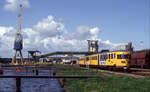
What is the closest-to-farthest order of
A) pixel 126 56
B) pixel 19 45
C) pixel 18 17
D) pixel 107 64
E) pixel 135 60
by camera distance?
pixel 126 56, pixel 107 64, pixel 135 60, pixel 19 45, pixel 18 17

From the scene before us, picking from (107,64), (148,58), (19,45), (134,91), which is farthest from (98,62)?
(19,45)

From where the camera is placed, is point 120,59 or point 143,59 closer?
point 120,59

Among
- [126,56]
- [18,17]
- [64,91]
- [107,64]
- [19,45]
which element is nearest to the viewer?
[64,91]

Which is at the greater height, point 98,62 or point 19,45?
point 19,45

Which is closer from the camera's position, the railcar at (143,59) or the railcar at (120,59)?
the railcar at (120,59)

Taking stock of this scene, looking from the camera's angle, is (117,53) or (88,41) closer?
(117,53)

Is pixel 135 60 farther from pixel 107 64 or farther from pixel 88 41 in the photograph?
pixel 88 41

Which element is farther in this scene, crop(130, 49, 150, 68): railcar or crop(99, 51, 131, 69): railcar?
crop(130, 49, 150, 68): railcar

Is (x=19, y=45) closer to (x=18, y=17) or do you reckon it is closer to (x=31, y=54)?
(x=31, y=54)

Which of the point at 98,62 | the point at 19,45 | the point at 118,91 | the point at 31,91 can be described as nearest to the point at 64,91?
the point at 31,91

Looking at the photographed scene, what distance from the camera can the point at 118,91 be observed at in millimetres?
14070

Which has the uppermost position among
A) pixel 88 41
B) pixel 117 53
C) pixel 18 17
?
pixel 18 17

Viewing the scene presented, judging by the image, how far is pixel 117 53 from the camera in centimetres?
4391

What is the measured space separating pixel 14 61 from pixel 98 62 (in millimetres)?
112658
